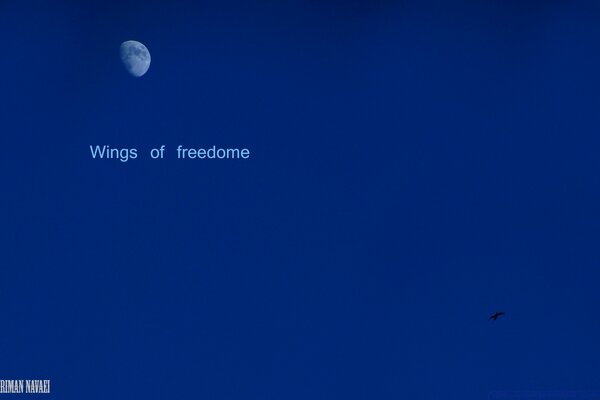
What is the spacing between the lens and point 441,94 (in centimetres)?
345

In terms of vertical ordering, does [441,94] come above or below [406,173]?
above

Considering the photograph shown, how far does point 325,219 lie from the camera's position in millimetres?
3453

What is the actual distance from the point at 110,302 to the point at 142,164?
0.72 meters

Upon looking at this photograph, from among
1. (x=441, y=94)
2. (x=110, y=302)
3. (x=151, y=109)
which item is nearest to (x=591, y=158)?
(x=441, y=94)

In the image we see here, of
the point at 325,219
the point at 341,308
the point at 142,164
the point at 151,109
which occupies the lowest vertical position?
the point at 341,308

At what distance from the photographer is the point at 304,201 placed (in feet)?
11.3

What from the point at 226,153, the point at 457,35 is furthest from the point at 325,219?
the point at 457,35

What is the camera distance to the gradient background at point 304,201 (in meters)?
3.39

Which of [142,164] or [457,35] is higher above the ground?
[457,35]

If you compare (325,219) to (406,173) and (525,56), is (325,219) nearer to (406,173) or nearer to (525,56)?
(406,173)

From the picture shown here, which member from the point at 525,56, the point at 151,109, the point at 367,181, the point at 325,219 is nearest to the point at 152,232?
the point at 151,109

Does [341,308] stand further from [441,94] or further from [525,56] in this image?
[525,56]

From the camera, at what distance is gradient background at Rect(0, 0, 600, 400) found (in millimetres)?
3395

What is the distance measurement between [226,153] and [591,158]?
1889 mm
